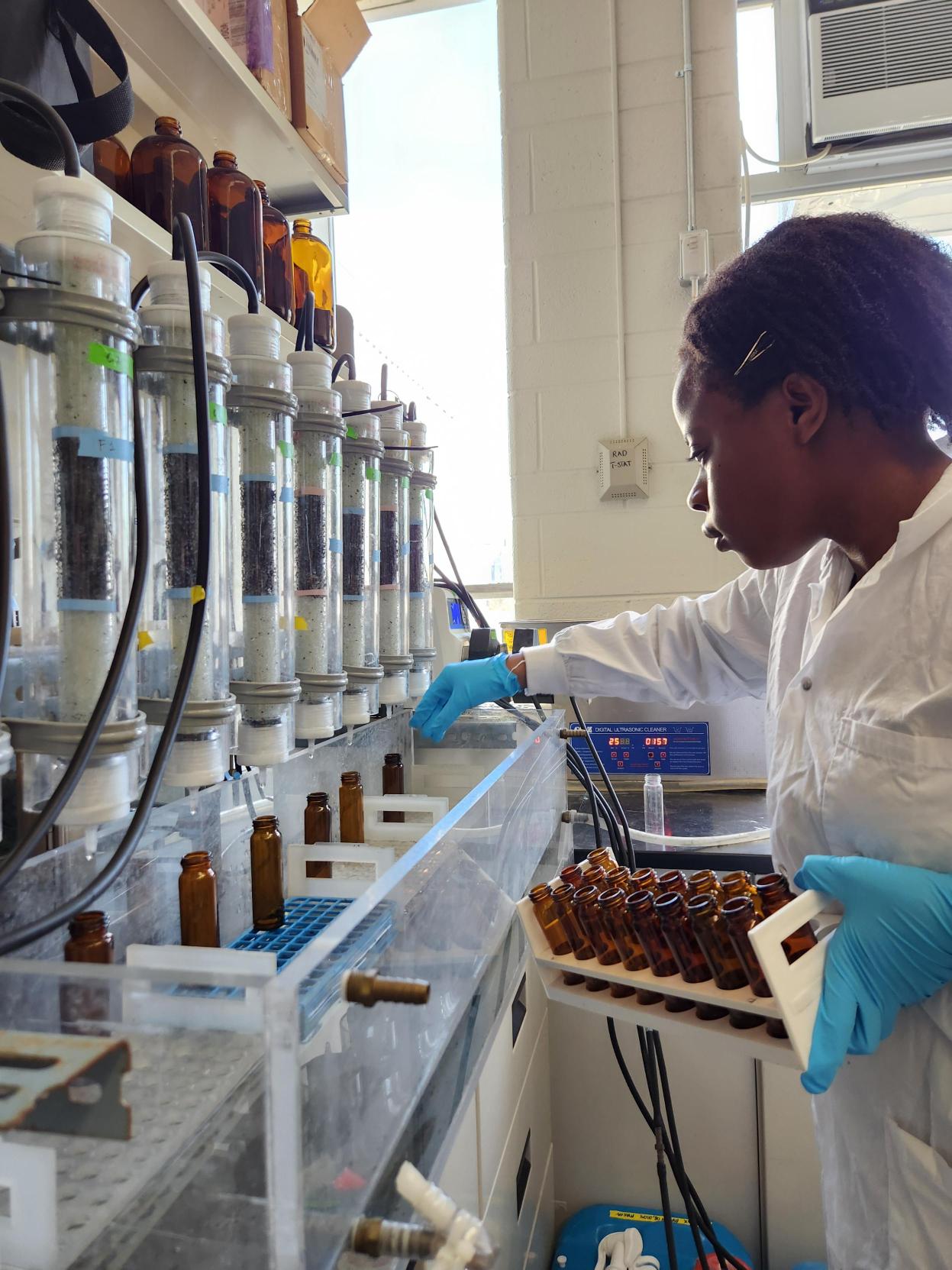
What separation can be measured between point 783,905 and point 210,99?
1420 mm

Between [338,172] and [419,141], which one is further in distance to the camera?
[419,141]

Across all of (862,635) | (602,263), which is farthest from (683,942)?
(602,263)

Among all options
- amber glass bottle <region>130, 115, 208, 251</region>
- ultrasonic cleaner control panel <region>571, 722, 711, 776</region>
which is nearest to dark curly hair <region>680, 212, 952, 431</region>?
amber glass bottle <region>130, 115, 208, 251</region>

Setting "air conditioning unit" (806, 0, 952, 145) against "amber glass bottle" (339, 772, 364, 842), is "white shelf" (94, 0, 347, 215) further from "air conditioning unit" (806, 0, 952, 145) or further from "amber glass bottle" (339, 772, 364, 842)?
"air conditioning unit" (806, 0, 952, 145)

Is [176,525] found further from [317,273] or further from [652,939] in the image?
[317,273]

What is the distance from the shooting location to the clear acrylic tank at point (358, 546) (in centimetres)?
123

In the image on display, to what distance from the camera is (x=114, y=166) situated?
3.71 feet

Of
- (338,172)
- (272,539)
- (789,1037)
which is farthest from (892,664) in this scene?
(338,172)

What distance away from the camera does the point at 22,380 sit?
0.71 m

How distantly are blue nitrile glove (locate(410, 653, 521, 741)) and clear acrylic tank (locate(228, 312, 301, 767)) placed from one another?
57cm

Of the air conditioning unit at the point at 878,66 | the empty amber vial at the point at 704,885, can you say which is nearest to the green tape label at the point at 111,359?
the empty amber vial at the point at 704,885

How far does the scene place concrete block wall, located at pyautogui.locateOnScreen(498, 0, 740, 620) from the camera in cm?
241

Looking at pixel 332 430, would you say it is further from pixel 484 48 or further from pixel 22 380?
pixel 484 48

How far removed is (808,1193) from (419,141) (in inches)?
124
